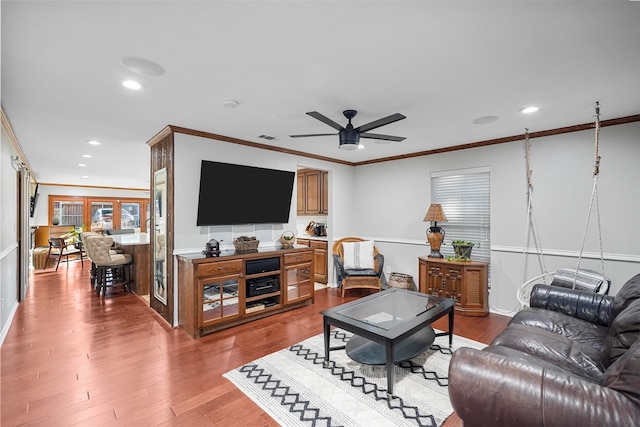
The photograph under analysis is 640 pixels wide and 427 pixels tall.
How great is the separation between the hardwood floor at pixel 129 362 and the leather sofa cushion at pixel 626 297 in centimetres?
122

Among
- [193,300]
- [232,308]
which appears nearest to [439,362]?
[232,308]

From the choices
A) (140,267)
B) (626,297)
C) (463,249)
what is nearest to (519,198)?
(463,249)

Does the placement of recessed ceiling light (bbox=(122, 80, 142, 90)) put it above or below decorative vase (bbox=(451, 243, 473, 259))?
above

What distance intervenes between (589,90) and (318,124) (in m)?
2.44

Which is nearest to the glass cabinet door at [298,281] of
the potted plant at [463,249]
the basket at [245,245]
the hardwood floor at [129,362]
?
the hardwood floor at [129,362]

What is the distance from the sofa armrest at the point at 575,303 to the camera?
2.38 m

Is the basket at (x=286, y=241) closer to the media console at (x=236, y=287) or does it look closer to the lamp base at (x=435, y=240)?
the media console at (x=236, y=287)

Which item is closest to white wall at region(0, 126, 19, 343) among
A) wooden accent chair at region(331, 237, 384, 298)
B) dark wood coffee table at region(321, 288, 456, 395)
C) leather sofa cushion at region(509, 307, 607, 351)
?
dark wood coffee table at region(321, 288, 456, 395)

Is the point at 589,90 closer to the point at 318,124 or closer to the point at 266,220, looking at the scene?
the point at 318,124

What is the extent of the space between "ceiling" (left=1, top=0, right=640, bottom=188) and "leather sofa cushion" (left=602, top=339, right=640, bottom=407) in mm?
1643

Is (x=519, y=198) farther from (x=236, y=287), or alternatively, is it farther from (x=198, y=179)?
(x=198, y=179)

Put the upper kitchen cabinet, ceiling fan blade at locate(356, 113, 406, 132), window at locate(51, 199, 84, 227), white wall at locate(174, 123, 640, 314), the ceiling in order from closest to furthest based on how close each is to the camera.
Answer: the ceiling < ceiling fan blade at locate(356, 113, 406, 132) < white wall at locate(174, 123, 640, 314) < the upper kitchen cabinet < window at locate(51, 199, 84, 227)

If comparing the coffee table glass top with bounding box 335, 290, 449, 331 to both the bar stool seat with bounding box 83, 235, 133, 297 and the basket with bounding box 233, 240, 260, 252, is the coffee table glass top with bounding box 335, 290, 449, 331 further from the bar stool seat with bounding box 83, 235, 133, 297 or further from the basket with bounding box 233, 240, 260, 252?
the bar stool seat with bounding box 83, 235, 133, 297

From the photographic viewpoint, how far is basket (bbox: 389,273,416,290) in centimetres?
490
